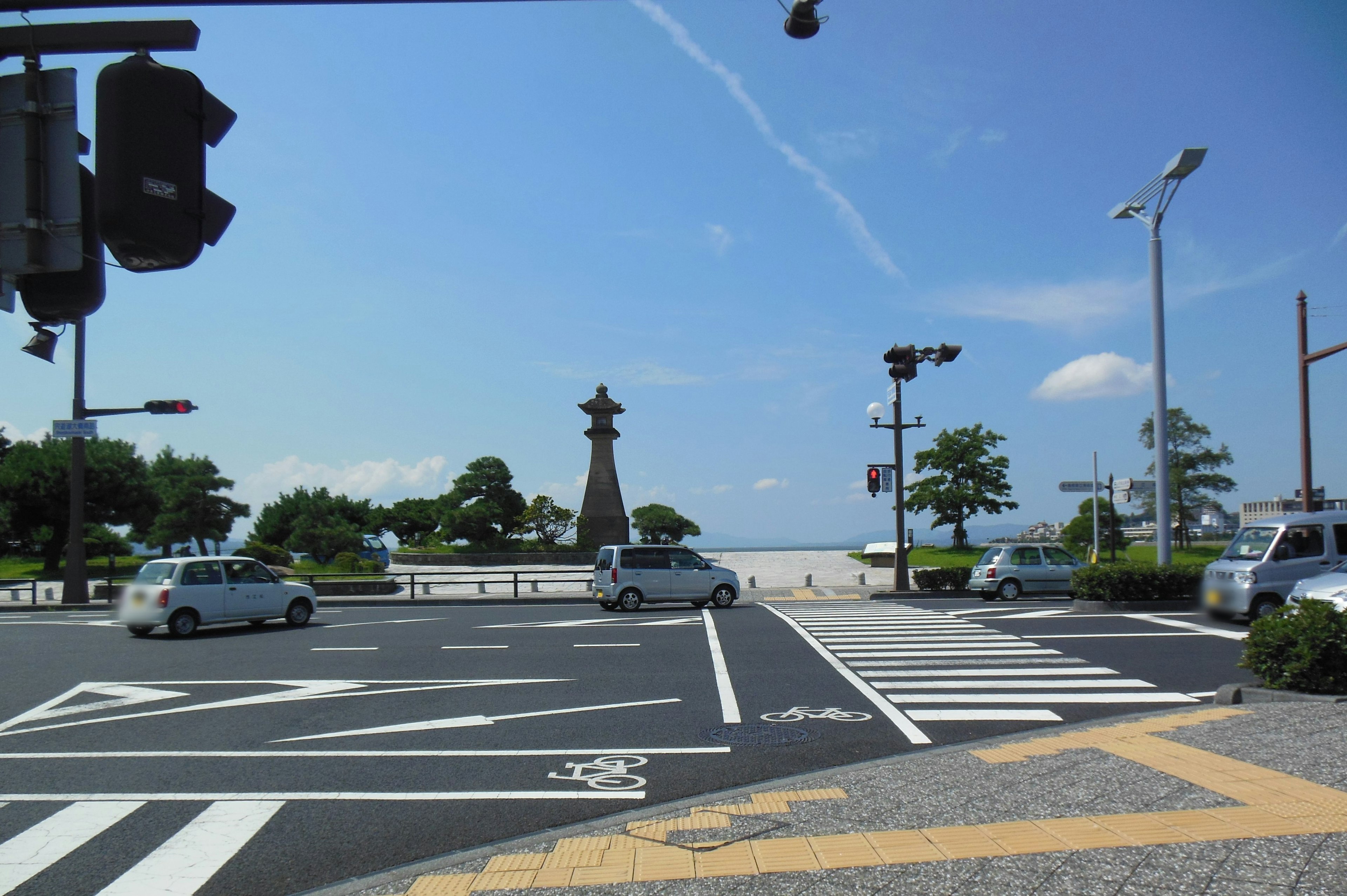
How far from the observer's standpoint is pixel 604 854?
4465 millimetres

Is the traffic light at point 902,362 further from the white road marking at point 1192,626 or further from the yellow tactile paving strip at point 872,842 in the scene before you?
the yellow tactile paving strip at point 872,842

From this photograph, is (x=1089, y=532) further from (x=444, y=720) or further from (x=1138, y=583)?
(x=444, y=720)

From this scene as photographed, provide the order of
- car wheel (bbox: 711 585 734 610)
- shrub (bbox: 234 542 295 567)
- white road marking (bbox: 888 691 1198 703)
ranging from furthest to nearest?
shrub (bbox: 234 542 295 567) < car wheel (bbox: 711 585 734 610) < white road marking (bbox: 888 691 1198 703)

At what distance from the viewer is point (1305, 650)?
7.96 meters

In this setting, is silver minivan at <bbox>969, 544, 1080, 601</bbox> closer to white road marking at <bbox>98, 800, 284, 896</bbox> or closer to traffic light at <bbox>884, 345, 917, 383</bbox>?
traffic light at <bbox>884, 345, 917, 383</bbox>

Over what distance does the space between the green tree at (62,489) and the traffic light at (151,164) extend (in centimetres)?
4362

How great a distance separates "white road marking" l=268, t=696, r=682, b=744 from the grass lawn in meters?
32.1

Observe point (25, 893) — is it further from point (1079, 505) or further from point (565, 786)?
point (1079, 505)

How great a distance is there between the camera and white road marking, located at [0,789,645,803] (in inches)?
233

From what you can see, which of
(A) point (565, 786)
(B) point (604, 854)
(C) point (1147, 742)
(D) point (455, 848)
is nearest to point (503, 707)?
(A) point (565, 786)

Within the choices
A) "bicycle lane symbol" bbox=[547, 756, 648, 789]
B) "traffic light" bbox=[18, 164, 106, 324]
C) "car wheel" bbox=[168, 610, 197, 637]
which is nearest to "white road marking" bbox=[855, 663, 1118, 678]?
"bicycle lane symbol" bbox=[547, 756, 648, 789]

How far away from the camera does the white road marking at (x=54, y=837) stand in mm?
4668

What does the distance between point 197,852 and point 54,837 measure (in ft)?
3.55

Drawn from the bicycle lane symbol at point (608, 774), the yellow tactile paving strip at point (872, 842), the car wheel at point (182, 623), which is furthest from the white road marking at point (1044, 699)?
the car wheel at point (182, 623)
